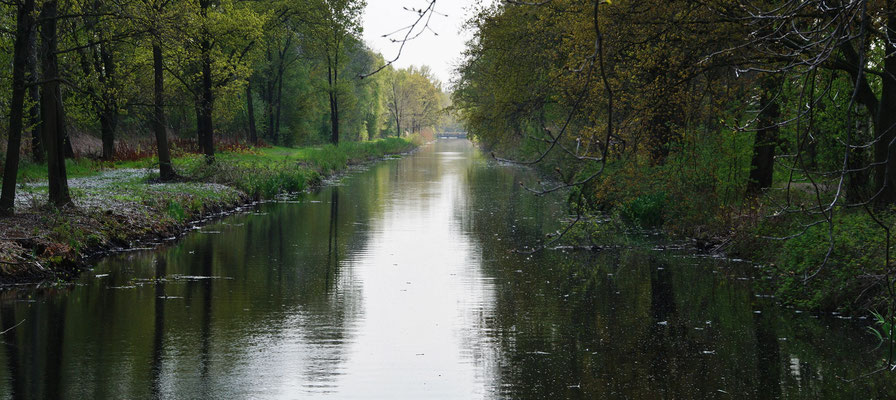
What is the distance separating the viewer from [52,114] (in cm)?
1700

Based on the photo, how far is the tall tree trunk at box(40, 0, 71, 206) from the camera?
1691 centimetres

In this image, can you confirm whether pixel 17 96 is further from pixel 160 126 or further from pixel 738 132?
pixel 738 132

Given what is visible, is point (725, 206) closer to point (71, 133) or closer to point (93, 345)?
point (93, 345)

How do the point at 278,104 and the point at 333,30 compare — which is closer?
the point at 333,30

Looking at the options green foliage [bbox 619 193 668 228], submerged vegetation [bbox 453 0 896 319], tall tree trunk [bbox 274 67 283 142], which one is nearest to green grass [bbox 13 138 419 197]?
submerged vegetation [bbox 453 0 896 319]

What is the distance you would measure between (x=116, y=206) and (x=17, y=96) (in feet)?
12.0

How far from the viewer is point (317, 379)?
866 cm

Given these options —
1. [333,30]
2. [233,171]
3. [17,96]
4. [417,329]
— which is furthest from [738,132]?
[333,30]

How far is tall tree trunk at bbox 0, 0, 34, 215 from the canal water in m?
2.33

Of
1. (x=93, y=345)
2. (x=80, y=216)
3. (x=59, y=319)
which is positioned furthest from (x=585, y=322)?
(x=80, y=216)

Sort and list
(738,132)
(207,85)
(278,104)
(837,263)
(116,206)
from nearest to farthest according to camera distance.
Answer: (837,263)
(738,132)
(116,206)
(207,85)
(278,104)

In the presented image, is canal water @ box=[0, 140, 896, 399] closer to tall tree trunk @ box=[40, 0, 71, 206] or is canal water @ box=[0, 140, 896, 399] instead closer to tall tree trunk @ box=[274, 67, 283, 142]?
tall tree trunk @ box=[40, 0, 71, 206]

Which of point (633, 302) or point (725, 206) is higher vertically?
point (725, 206)

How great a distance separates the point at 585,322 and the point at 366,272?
17.6 ft
